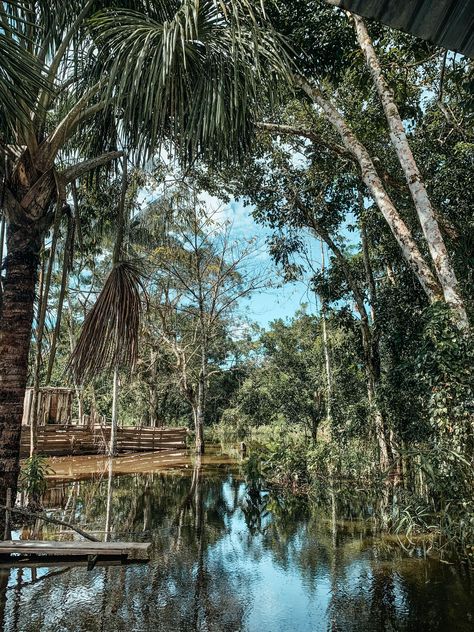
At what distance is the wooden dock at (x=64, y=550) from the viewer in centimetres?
478

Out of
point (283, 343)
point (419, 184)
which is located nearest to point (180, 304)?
point (283, 343)

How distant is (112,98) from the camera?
171 inches

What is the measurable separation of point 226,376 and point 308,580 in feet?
76.4

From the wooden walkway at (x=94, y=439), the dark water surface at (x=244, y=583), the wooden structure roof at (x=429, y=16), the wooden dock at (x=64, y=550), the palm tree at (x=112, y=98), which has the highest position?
the palm tree at (x=112, y=98)

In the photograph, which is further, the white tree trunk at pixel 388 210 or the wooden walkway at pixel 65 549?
the white tree trunk at pixel 388 210

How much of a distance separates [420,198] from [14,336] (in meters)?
5.22

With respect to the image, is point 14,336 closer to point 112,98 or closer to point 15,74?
point 112,98

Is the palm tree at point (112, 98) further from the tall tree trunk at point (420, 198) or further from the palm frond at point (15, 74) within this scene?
the tall tree trunk at point (420, 198)

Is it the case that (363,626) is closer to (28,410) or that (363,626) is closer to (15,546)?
(15,546)

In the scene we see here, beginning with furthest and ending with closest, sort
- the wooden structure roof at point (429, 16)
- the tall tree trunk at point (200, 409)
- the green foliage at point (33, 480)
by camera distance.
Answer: the tall tree trunk at point (200, 409), the green foliage at point (33, 480), the wooden structure roof at point (429, 16)

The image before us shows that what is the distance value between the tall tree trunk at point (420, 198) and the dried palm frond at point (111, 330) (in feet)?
12.2

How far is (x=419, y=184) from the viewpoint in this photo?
6.32 meters

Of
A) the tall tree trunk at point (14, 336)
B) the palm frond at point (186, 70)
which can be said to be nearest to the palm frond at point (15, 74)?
the palm frond at point (186, 70)

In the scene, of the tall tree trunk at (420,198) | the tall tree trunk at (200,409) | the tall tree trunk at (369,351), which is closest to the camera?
the tall tree trunk at (420,198)
